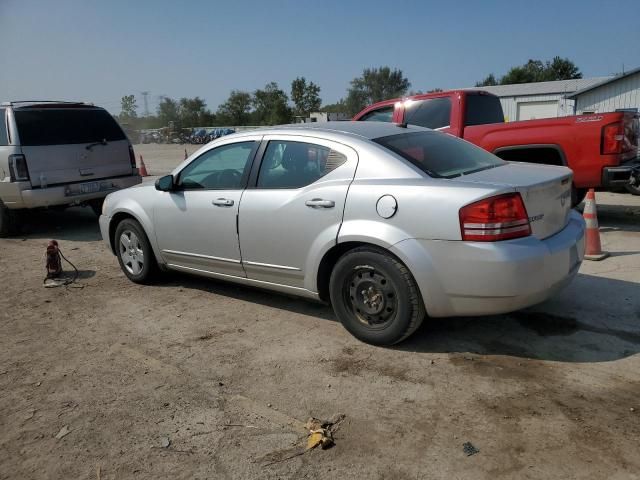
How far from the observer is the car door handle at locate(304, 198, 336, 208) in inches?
150

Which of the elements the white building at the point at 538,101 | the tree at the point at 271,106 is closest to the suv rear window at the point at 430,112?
the white building at the point at 538,101

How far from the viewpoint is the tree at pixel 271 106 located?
67.1 meters

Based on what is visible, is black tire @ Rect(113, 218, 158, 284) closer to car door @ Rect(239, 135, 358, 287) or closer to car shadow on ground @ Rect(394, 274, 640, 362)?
car door @ Rect(239, 135, 358, 287)

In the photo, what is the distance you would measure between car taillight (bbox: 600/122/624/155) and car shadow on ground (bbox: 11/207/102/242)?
7.20 m

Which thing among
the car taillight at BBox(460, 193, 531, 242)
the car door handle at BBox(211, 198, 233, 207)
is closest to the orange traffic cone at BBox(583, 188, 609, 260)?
the car taillight at BBox(460, 193, 531, 242)

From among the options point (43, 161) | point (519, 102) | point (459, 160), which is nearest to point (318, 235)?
point (459, 160)

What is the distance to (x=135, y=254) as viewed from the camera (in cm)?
557

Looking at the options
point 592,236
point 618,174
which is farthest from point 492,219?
point 618,174

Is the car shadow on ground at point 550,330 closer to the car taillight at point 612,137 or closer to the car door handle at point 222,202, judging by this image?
the car door handle at point 222,202

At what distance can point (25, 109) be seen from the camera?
7789 mm

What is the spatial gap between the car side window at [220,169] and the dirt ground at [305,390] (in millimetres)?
1112

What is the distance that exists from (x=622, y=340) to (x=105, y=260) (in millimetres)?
5752

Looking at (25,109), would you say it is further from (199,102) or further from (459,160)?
(199,102)

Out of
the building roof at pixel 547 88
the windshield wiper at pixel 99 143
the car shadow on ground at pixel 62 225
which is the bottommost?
the car shadow on ground at pixel 62 225
